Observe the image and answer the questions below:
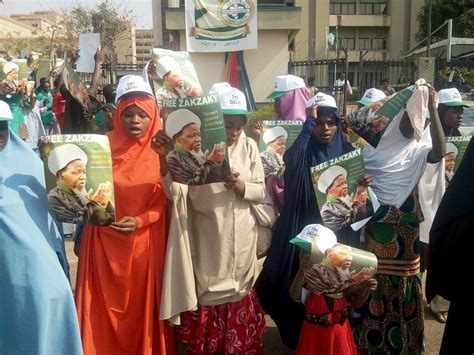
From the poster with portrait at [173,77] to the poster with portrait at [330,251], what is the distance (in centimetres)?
100

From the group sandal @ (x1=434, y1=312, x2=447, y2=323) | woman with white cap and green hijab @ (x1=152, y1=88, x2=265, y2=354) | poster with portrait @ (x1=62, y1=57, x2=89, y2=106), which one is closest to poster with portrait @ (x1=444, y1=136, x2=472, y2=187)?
sandal @ (x1=434, y1=312, x2=447, y2=323)

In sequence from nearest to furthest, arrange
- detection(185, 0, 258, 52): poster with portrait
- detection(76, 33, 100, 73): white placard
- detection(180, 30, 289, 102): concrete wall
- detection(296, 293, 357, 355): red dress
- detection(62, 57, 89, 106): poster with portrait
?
detection(296, 293, 357, 355): red dress
detection(62, 57, 89, 106): poster with portrait
detection(76, 33, 100, 73): white placard
detection(185, 0, 258, 52): poster with portrait
detection(180, 30, 289, 102): concrete wall

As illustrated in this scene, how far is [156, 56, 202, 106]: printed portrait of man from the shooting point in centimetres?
300

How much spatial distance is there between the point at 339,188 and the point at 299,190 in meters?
0.41

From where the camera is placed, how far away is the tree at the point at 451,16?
37.6 m

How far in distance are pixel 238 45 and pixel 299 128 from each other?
748 cm

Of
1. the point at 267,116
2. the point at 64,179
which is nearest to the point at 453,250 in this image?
the point at 64,179

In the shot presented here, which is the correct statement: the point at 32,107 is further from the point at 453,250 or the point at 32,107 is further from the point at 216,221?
the point at 453,250

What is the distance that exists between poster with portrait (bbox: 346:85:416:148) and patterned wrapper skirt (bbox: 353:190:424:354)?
1.49 ft

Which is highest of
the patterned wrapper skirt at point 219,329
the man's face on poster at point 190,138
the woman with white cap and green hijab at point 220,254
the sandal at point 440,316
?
the man's face on poster at point 190,138

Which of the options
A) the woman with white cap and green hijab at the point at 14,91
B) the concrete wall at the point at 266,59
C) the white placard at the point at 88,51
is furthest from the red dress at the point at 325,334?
the concrete wall at the point at 266,59

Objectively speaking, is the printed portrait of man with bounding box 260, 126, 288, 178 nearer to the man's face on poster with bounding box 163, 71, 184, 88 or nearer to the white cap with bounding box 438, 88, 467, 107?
the man's face on poster with bounding box 163, 71, 184, 88

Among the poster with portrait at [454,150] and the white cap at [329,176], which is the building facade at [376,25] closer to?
the poster with portrait at [454,150]

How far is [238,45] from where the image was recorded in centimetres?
1106
